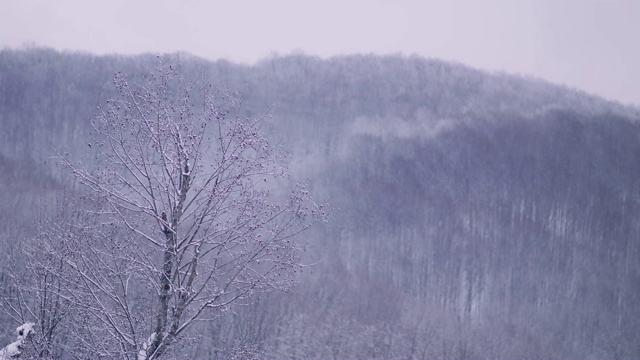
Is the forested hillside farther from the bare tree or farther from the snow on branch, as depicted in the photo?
the bare tree

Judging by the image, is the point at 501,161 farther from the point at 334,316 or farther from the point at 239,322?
the point at 239,322

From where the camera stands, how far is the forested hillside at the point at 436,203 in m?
Result: 41.6

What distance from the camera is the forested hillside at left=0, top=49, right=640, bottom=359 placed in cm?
4156

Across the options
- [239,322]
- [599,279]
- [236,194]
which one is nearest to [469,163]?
[599,279]

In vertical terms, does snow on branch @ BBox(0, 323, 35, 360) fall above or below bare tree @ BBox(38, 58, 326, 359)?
below

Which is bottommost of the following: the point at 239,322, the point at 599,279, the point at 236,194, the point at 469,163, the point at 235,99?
the point at 599,279

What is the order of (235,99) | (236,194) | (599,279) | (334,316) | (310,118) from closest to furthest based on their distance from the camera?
(235,99) → (236,194) → (334,316) → (599,279) → (310,118)

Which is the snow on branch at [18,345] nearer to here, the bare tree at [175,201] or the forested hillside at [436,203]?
the bare tree at [175,201]

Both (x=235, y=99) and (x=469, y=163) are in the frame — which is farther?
(x=469, y=163)

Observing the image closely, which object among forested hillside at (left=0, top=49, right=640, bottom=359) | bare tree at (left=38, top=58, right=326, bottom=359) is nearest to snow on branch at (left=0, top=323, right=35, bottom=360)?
bare tree at (left=38, top=58, right=326, bottom=359)

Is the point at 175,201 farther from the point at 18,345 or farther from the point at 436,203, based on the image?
the point at 436,203

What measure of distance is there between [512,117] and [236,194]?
8198 centimetres

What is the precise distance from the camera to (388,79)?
98.8 meters

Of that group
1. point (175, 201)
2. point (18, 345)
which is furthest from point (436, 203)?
point (175, 201)
